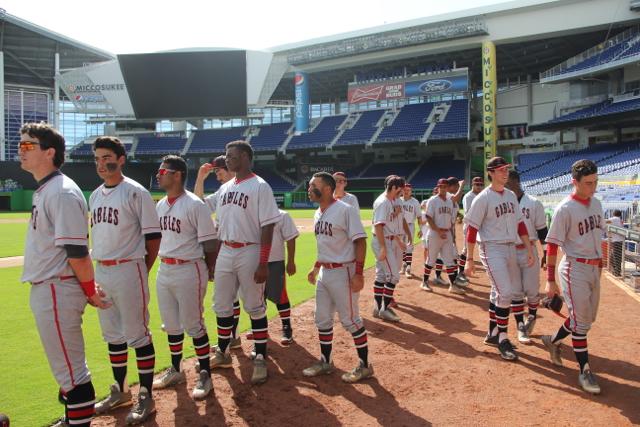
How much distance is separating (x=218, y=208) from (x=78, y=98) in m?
51.6

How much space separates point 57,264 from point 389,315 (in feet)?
16.3

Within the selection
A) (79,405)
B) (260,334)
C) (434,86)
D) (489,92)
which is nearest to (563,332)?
(260,334)

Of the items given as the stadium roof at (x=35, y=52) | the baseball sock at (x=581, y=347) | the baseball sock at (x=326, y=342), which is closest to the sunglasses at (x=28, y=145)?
the baseball sock at (x=326, y=342)

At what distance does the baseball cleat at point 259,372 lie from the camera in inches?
182

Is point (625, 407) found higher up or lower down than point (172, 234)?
lower down

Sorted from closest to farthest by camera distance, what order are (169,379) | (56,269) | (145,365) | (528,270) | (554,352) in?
1. (56,269)
2. (145,365)
3. (169,379)
4. (554,352)
5. (528,270)

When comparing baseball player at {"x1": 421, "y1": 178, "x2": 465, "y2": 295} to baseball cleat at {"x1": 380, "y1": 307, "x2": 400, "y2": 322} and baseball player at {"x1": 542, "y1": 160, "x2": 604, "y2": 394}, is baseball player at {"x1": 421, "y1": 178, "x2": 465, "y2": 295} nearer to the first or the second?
baseball cleat at {"x1": 380, "y1": 307, "x2": 400, "y2": 322}

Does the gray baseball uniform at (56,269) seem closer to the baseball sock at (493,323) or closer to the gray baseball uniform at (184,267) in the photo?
the gray baseball uniform at (184,267)

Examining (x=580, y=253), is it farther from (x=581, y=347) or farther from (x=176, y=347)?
(x=176, y=347)

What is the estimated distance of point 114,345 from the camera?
4.14 m

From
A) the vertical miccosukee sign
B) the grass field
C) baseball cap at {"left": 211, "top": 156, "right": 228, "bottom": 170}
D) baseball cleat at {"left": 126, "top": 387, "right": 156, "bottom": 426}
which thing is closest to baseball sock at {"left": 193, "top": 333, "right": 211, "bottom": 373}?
baseball cleat at {"left": 126, "top": 387, "right": 156, "bottom": 426}

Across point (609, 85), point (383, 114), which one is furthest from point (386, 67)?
point (609, 85)

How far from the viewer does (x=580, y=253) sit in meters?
4.62

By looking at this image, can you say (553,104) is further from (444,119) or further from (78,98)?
(78,98)
